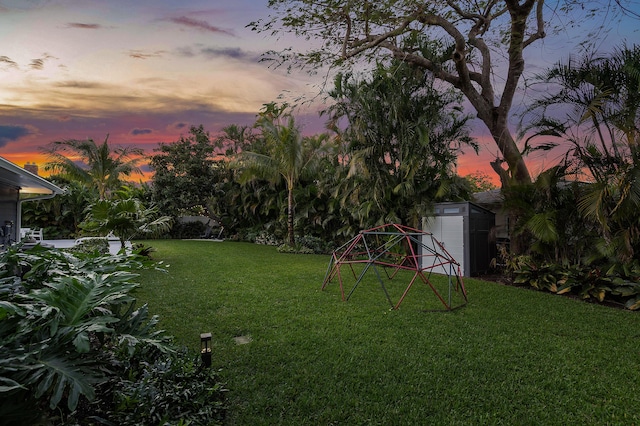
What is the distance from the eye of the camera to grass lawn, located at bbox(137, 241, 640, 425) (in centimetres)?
278

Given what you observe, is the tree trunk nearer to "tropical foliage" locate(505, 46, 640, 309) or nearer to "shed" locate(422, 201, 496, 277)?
"shed" locate(422, 201, 496, 277)

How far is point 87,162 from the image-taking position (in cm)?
1816

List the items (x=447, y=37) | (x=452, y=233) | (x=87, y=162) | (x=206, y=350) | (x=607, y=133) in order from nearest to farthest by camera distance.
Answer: (x=206, y=350), (x=607, y=133), (x=452, y=233), (x=447, y=37), (x=87, y=162)

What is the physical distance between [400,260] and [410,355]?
6.56 m

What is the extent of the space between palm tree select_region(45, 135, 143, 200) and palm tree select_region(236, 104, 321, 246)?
7.78 metres

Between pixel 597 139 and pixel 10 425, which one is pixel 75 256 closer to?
pixel 10 425

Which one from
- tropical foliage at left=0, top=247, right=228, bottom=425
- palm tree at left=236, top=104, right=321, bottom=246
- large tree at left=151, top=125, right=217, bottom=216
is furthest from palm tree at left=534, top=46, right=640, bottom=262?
large tree at left=151, top=125, right=217, bottom=216

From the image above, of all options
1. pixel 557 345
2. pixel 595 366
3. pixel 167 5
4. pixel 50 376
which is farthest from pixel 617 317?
pixel 167 5

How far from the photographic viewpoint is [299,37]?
870 cm

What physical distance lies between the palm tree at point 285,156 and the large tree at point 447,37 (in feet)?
16.3

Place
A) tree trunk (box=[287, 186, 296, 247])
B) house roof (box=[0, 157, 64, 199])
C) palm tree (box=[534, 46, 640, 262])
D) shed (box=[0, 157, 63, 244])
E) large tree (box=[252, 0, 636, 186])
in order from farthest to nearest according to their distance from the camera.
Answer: tree trunk (box=[287, 186, 296, 247]), large tree (box=[252, 0, 636, 186]), shed (box=[0, 157, 63, 244]), palm tree (box=[534, 46, 640, 262]), house roof (box=[0, 157, 64, 199])

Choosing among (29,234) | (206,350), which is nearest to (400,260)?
(206,350)

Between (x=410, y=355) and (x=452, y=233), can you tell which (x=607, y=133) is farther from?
(x=410, y=355)

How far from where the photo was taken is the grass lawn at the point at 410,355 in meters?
2.78
